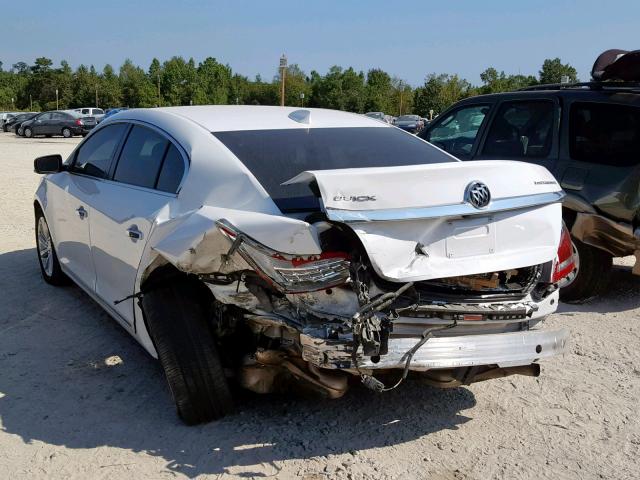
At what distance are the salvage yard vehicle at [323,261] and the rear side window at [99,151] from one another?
0.71m

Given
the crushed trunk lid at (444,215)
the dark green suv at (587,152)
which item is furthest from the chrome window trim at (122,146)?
the dark green suv at (587,152)

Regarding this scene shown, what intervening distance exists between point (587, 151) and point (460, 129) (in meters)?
1.72

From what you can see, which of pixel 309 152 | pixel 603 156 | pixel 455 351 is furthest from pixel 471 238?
pixel 603 156

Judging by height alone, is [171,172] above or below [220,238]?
above

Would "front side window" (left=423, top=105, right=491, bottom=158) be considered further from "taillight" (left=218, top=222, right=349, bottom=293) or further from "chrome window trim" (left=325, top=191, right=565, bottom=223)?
"taillight" (left=218, top=222, right=349, bottom=293)

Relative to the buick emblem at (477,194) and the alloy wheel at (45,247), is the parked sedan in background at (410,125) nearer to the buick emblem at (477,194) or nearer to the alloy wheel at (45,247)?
the alloy wheel at (45,247)

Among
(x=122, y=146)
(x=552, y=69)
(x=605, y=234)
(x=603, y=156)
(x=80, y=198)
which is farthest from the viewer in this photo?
(x=552, y=69)

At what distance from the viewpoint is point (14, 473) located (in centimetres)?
320

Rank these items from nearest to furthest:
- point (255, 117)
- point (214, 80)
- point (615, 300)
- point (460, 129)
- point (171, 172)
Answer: point (171, 172), point (255, 117), point (615, 300), point (460, 129), point (214, 80)

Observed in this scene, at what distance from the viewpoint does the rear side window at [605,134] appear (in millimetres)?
5820

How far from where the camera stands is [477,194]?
332cm

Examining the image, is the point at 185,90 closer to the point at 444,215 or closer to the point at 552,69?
the point at 552,69

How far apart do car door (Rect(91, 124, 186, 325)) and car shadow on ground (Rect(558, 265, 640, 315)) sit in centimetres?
360

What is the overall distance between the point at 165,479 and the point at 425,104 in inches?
2890
